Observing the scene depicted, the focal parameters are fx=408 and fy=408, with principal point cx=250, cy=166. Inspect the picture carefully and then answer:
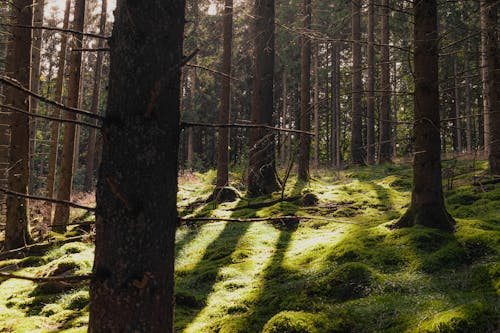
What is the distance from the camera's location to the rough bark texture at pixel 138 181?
2.45m

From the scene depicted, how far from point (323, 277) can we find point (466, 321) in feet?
8.09

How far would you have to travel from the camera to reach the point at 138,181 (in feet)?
8.21

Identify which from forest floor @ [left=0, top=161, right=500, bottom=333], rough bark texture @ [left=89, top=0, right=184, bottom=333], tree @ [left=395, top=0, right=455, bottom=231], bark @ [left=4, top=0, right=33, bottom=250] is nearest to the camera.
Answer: rough bark texture @ [left=89, top=0, right=184, bottom=333]

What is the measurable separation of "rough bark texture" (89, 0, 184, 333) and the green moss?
2861mm

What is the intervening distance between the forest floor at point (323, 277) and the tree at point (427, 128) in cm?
31

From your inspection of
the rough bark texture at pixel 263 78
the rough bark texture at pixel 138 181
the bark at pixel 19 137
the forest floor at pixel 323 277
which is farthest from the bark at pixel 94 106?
the rough bark texture at pixel 138 181

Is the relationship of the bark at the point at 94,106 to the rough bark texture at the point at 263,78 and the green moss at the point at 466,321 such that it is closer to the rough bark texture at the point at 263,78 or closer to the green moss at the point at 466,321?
the rough bark texture at the point at 263,78

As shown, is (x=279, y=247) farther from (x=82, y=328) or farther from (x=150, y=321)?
(x=150, y=321)

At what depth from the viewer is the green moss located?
13.1ft

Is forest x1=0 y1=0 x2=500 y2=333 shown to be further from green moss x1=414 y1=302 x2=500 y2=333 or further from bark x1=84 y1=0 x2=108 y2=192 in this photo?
bark x1=84 y1=0 x2=108 y2=192

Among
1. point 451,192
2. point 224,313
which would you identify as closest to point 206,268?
point 224,313

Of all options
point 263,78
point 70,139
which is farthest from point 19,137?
point 263,78

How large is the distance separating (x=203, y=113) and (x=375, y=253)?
100 ft

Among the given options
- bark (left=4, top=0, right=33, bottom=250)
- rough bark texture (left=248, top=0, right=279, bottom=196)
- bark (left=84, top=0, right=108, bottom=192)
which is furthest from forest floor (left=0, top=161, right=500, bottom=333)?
bark (left=84, top=0, right=108, bottom=192)
